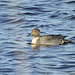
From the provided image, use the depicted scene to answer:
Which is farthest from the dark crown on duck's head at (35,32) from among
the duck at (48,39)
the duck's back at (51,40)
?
the duck's back at (51,40)

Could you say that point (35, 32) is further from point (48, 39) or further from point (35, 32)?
point (48, 39)

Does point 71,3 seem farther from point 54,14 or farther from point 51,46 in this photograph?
point 51,46

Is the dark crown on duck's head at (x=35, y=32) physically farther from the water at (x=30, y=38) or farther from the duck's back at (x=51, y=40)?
the water at (x=30, y=38)

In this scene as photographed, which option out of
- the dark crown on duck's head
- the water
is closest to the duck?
the dark crown on duck's head

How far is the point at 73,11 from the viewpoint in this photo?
1485cm

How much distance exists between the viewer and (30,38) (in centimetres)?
1218

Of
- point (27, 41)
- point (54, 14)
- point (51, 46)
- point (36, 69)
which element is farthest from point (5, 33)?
point (36, 69)

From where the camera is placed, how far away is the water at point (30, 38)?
8242 millimetres

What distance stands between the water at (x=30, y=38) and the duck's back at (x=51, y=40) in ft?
1.02

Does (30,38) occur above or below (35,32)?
below

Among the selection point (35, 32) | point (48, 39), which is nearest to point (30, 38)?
point (35, 32)

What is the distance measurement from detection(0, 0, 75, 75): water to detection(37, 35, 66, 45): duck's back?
12.3 inches

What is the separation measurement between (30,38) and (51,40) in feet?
2.74

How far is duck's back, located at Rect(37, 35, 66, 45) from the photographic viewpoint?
1158cm
